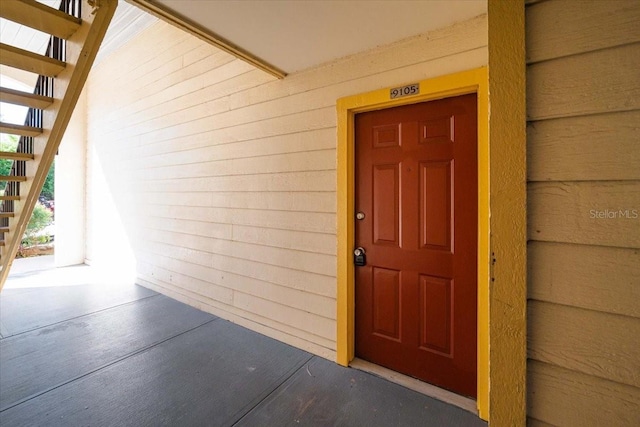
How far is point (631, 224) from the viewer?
22.7 inches

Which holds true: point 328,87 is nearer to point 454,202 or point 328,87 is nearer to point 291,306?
point 454,202

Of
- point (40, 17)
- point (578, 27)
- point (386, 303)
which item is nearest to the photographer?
point (578, 27)

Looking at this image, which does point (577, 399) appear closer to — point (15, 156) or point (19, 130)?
point (19, 130)

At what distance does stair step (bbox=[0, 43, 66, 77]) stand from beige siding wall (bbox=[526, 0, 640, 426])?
2701mm

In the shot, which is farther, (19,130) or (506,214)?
(19,130)

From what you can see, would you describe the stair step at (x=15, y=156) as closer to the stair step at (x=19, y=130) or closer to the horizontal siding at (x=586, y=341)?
the stair step at (x=19, y=130)

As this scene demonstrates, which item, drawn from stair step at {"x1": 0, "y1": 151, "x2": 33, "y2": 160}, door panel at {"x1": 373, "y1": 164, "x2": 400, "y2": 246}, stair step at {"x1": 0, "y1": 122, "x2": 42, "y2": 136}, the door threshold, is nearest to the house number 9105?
door panel at {"x1": 373, "y1": 164, "x2": 400, "y2": 246}

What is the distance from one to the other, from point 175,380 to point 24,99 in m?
2.37

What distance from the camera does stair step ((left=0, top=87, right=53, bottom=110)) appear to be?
1814 millimetres

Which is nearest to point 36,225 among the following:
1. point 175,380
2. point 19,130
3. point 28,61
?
point 19,130

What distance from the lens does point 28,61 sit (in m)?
1.81

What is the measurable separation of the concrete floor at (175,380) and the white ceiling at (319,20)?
2.47 meters

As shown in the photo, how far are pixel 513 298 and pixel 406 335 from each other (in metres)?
1.50

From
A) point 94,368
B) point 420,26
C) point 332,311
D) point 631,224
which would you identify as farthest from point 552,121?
point 94,368
